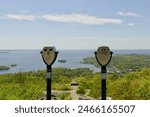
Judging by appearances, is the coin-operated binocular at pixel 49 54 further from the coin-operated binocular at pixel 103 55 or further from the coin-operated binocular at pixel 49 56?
the coin-operated binocular at pixel 103 55

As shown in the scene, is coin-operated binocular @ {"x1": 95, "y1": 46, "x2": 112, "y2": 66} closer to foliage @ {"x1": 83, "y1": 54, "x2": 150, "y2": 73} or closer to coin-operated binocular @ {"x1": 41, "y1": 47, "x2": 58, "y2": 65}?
coin-operated binocular @ {"x1": 41, "y1": 47, "x2": 58, "y2": 65}

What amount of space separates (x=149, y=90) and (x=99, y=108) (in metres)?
10.6

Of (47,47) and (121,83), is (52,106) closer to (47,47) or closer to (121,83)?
(47,47)

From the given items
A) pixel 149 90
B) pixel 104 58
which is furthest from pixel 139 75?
pixel 104 58

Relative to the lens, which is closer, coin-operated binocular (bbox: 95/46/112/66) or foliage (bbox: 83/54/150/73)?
coin-operated binocular (bbox: 95/46/112/66)

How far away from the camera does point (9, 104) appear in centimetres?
281

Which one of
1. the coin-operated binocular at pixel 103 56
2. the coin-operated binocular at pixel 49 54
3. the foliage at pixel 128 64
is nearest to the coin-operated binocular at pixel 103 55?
the coin-operated binocular at pixel 103 56

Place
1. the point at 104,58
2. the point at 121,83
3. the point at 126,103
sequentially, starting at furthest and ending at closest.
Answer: the point at 121,83, the point at 104,58, the point at 126,103

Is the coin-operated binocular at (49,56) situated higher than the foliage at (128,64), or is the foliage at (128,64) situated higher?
the coin-operated binocular at (49,56)

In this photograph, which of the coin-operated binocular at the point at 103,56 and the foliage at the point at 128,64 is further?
the foliage at the point at 128,64

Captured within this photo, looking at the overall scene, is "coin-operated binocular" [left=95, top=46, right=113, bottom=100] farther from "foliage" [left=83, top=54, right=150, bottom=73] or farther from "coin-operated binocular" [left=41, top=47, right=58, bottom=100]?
"foliage" [left=83, top=54, right=150, bottom=73]

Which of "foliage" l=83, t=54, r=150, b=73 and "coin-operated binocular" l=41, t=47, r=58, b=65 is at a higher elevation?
"coin-operated binocular" l=41, t=47, r=58, b=65

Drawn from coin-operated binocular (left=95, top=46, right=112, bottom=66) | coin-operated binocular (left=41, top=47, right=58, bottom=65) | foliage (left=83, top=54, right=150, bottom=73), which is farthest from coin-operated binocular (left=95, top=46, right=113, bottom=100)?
foliage (left=83, top=54, right=150, bottom=73)

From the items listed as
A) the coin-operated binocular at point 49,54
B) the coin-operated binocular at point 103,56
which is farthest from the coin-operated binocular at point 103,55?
the coin-operated binocular at point 49,54
